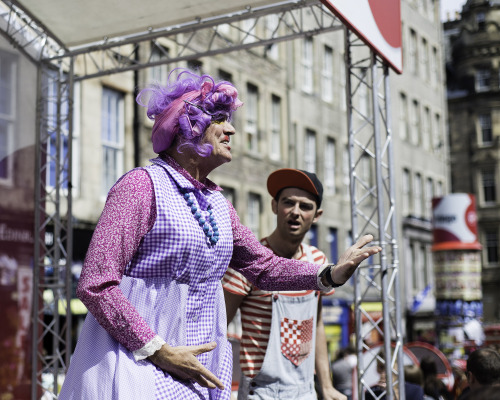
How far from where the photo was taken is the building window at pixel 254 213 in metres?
24.9

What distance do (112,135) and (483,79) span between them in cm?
4090

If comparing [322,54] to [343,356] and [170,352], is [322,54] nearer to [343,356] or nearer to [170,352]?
[343,356]

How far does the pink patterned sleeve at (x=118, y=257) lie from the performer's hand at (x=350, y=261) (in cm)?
70

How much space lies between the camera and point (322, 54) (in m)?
29.9

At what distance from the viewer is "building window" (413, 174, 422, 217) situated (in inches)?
1479

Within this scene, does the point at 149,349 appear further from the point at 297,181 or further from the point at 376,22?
the point at 376,22

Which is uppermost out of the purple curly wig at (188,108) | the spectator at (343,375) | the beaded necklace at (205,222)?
the purple curly wig at (188,108)

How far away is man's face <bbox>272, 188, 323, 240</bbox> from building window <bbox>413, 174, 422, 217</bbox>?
33.1 metres

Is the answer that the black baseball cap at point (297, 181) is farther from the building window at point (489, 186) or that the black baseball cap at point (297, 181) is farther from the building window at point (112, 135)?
the building window at point (489, 186)

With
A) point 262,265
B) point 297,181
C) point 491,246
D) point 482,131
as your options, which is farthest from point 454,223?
point 482,131

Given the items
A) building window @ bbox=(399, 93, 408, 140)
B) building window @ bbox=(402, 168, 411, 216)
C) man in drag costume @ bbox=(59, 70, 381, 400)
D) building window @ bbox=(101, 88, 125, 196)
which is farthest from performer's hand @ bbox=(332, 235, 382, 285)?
building window @ bbox=(399, 93, 408, 140)

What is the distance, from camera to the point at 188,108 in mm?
2881

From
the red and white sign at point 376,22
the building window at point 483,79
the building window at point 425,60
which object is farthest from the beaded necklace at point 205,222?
the building window at point 483,79

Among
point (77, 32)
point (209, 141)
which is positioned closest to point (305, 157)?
point (77, 32)
